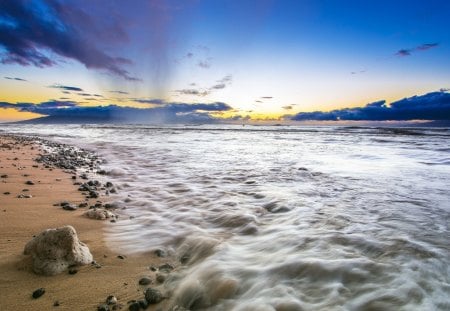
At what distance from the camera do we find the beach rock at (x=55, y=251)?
277cm

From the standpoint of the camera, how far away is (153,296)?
8.16 feet

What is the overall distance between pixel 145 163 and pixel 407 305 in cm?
1002

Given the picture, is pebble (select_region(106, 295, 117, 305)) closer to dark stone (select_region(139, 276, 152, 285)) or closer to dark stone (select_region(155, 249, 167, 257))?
dark stone (select_region(139, 276, 152, 285))

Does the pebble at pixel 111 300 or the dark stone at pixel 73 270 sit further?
the dark stone at pixel 73 270

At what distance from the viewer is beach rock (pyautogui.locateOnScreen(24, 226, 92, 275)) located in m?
2.77

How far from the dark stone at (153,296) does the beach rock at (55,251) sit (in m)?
0.89

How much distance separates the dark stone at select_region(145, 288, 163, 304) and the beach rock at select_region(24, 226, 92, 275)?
0.89 metres

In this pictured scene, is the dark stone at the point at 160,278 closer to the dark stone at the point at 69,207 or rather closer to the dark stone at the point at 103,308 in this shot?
the dark stone at the point at 103,308

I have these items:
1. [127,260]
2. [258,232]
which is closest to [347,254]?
[258,232]

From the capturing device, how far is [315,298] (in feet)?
8.45

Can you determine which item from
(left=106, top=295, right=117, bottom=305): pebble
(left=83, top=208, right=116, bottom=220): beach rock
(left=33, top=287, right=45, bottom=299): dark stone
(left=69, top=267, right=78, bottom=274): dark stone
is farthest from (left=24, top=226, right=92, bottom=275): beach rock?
(left=83, top=208, right=116, bottom=220): beach rock

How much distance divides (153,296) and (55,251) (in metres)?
1.12

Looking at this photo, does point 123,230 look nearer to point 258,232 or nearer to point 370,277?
point 258,232

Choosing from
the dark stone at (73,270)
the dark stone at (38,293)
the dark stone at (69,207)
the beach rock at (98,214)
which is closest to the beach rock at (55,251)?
the dark stone at (73,270)
